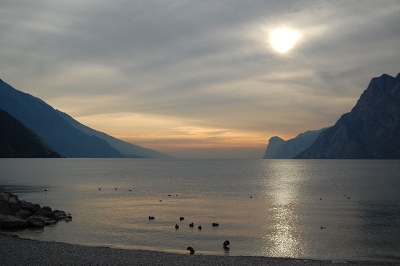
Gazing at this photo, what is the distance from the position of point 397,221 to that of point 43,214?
51.5 metres

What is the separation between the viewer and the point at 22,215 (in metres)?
48.9

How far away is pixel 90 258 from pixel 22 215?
90.0ft

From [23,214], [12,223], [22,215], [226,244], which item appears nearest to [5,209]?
[23,214]

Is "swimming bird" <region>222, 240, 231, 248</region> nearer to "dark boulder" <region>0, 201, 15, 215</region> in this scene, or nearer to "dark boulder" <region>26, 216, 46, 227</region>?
"dark boulder" <region>26, 216, 46, 227</region>

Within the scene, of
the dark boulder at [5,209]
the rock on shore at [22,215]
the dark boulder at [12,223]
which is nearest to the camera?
the dark boulder at [12,223]

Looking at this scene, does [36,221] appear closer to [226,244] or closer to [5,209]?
[5,209]

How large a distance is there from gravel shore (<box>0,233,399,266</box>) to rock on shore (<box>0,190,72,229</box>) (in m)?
13.0

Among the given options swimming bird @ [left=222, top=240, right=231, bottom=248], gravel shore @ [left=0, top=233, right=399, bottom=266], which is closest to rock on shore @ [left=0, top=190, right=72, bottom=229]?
gravel shore @ [left=0, top=233, right=399, bottom=266]

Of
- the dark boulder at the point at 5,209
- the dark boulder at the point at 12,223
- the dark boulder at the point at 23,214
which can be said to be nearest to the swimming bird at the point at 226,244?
the dark boulder at the point at 12,223

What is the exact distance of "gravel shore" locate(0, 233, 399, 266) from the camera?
25.4 metres

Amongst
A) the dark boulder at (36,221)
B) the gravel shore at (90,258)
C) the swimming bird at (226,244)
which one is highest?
the gravel shore at (90,258)

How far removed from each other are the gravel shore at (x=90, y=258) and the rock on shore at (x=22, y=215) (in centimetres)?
1302

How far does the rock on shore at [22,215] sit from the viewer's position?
144ft

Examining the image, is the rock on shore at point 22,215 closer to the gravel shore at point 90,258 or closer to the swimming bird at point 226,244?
the gravel shore at point 90,258
